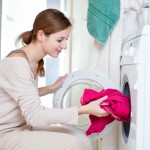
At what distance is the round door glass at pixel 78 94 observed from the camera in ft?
5.32

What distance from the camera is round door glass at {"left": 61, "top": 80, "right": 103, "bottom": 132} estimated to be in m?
1.62

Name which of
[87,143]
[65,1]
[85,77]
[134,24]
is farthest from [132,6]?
[87,143]

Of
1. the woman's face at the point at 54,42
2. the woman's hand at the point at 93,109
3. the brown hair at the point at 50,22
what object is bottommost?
the woman's hand at the point at 93,109

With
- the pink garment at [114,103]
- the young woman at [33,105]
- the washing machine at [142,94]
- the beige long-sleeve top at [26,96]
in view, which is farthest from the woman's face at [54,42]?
the washing machine at [142,94]

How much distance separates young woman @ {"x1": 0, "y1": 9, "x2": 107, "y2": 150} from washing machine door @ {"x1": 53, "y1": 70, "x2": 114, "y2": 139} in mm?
224

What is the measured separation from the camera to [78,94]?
5.77ft

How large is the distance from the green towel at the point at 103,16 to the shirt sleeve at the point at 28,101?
682mm

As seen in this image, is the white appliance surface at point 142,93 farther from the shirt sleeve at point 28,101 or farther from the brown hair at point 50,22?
the brown hair at point 50,22

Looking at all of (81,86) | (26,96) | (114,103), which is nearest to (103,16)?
(81,86)

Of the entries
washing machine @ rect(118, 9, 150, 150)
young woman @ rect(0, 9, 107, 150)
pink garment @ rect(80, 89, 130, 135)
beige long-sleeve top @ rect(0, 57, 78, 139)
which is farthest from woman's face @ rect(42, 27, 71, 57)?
washing machine @ rect(118, 9, 150, 150)

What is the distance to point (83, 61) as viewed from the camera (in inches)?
86.8

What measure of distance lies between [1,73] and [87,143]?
0.54 metres

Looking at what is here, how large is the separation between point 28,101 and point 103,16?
2.71ft

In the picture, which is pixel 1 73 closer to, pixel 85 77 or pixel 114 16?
pixel 85 77
